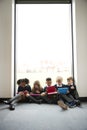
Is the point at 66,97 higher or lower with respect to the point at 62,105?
higher

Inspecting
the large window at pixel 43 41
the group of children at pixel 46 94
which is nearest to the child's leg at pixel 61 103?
the group of children at pixel 46 94

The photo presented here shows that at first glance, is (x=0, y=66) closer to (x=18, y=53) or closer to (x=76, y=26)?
(x=18, y=53)

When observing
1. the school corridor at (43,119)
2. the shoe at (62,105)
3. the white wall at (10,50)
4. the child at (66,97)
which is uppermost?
the white wall at (10,50)

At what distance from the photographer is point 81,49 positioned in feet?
16.2

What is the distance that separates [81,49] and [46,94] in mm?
1561

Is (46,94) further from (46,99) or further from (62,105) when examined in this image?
(62,105)

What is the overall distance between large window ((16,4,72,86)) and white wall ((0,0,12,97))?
15.1 inches

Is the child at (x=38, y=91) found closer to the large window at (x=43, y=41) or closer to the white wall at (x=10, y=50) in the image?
the large window at (x=43, y=41)

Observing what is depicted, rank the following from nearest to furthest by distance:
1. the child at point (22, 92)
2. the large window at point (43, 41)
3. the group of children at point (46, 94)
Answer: the group of children at point (46, 94), the child at point (22, 92), the large window at point (43, 41)

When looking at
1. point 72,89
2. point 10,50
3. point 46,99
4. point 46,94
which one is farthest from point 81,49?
point 10,50

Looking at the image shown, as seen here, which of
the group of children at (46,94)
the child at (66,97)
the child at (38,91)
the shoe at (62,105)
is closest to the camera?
the shoe at (62,105)

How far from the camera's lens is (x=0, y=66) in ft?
16.2

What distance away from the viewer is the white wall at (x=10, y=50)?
4.93 meters

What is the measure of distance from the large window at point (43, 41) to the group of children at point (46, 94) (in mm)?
417
